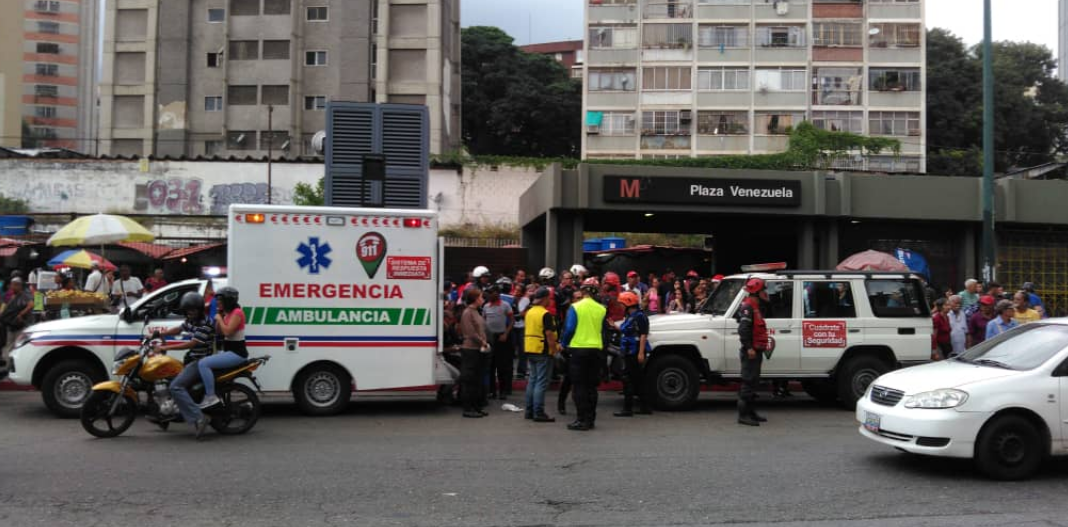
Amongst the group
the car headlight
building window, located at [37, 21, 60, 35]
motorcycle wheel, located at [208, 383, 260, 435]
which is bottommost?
motorcycle wheel, located at [208, 383, 260, 435]

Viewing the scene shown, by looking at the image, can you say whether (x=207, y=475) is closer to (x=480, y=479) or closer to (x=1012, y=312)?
(x=480, y=479)

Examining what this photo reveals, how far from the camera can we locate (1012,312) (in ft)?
41.1

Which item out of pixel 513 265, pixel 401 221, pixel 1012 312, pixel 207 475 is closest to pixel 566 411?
pixel 401 221

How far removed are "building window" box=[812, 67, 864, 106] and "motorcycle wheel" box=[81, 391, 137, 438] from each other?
173 ft

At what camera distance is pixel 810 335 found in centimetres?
1255

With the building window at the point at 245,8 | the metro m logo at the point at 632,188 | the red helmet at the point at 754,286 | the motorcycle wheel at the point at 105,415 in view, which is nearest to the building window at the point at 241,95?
the building window at the point at 245,8

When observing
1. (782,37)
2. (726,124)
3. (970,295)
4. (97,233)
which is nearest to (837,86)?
(782,37)

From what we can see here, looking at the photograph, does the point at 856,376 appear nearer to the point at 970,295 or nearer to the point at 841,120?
the point at 970,295

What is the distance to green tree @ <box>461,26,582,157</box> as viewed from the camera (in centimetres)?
6788

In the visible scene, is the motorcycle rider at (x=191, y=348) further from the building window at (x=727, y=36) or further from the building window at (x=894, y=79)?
the building window at (x=894, y=79)

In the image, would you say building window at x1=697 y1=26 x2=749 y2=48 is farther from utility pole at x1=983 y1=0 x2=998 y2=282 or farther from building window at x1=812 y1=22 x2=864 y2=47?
utility pole at x1=983 y1=0 x2=998 y2=282

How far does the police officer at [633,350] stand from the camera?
38.5ft

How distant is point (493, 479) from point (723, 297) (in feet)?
19.3

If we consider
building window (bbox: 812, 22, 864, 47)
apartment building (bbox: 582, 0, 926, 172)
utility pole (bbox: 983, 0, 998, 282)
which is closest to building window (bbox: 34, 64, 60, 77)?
apartment building (bbox: 582, 0, 926, 172)
